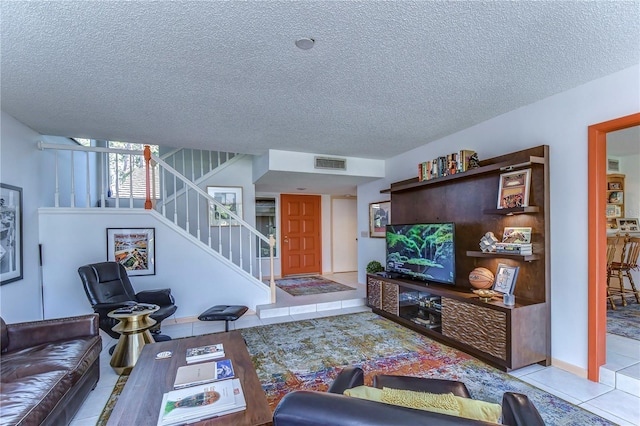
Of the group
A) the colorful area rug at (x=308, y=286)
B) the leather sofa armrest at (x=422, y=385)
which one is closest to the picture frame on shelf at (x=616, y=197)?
the colorful area rug at (x=308, y=286)

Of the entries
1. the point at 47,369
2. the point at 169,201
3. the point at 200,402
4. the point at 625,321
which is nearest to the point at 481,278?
the point at 625,321

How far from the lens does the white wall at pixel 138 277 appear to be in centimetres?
374

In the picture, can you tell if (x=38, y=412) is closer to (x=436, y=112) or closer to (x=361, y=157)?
(x=436, y=112)

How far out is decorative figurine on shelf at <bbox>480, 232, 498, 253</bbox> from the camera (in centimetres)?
303

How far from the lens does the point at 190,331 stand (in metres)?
3.80

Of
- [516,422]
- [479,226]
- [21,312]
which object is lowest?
[21,312]

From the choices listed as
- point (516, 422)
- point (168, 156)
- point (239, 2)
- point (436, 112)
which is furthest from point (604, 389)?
point (168, 156)

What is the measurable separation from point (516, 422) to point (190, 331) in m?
3.63

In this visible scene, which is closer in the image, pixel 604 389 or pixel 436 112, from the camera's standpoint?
pixel 604 389

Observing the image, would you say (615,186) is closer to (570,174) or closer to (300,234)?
(570,174)

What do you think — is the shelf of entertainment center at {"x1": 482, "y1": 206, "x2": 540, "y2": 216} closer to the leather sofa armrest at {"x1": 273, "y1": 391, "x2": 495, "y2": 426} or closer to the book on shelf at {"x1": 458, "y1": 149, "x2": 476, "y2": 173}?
the book on shelf at {"x1": 458, "y1": 149, "x2": 476, "y2": 173}

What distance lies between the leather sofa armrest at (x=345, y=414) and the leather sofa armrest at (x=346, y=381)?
2.42ft

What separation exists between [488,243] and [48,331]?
3.96 metres

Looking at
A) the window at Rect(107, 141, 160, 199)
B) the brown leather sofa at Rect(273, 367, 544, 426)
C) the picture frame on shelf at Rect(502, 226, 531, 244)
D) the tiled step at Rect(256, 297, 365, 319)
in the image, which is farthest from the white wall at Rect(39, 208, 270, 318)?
the brown leather sofa at Rect(273, 367, 544, 426)
